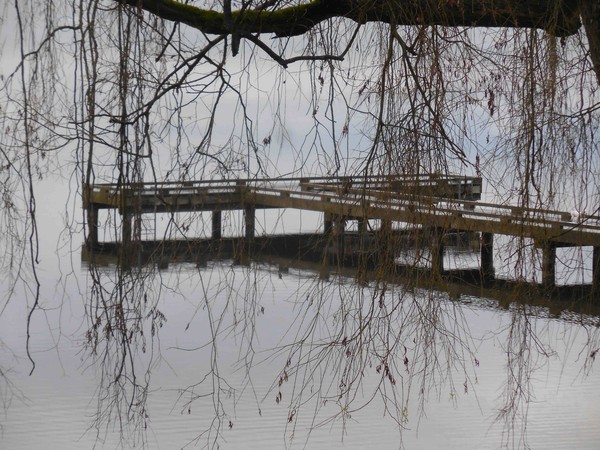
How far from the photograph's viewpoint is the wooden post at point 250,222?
2674 millimetres

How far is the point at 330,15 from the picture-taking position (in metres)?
2.94

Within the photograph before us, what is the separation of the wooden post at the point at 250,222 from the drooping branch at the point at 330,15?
1.70 ft

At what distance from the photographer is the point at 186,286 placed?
24.2 ft

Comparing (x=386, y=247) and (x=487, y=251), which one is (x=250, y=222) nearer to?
(x=386, y=247)

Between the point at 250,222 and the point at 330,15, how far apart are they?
25.8 inches

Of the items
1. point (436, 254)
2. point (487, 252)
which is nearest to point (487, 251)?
point (487, 252)

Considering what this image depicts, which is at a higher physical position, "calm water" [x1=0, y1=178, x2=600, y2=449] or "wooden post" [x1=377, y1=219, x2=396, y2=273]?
"wooden post" [x1=377, y1=219, x2=396, y2=273]

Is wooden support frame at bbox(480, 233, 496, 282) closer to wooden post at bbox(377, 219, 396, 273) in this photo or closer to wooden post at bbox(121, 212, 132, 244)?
wooden post at bbox(377, 219, 396, 273)

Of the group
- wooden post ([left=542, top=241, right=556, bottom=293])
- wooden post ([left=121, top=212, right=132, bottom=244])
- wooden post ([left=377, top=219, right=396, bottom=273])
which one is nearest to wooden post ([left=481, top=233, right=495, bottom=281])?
wooden post ([left=542, top=241, right=556, bottom=293])

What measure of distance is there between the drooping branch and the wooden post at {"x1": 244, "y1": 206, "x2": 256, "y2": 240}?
20.3 inches

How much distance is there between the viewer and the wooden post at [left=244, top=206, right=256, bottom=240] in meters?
2.67

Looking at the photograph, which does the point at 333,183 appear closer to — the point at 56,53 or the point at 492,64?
the point at 492,64

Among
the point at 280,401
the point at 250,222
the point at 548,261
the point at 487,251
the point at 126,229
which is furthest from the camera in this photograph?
the point at 280,401

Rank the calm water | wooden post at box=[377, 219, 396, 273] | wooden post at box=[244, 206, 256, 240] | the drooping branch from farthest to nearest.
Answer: the calm water
the drooping branch
wooden post at box=[244, 206, 256, 240]
wooden post at box=[377, 219, 396, 273]
